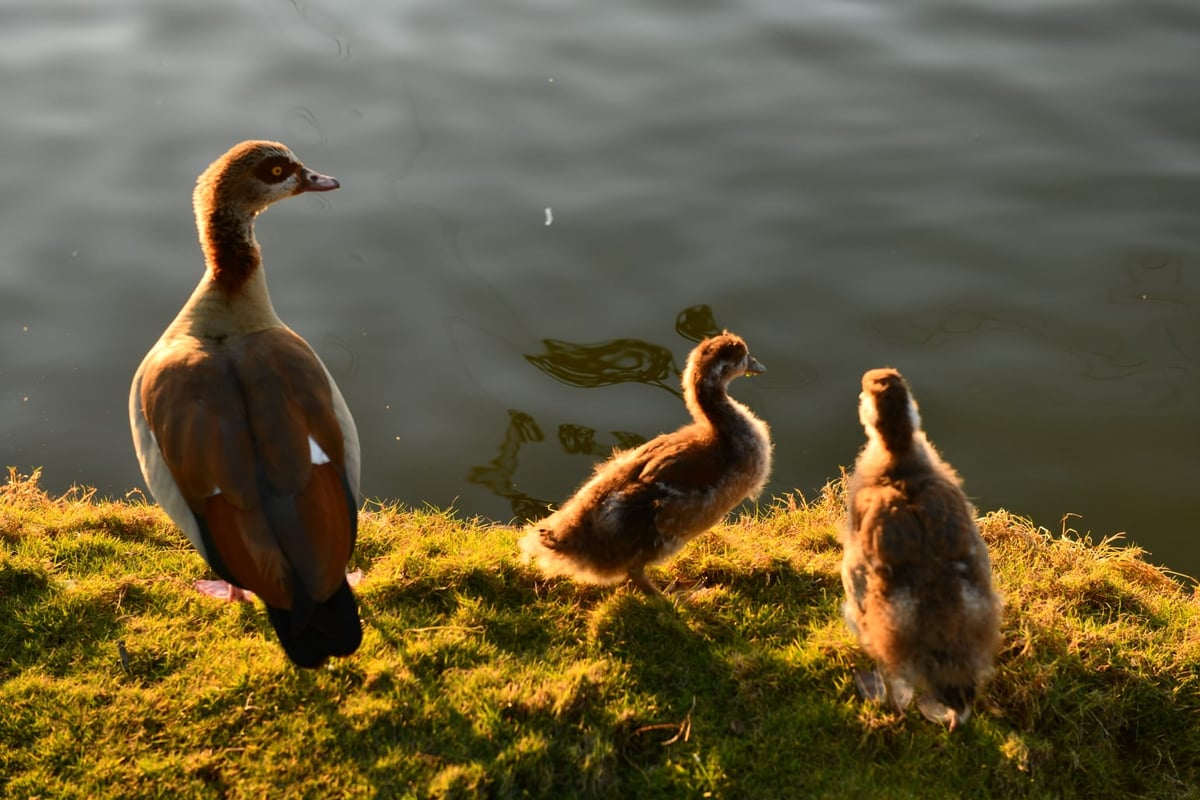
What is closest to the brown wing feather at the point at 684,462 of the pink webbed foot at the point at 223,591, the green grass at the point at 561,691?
the green grass at the point at 561,691

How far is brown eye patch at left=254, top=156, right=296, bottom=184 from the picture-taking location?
634 cm

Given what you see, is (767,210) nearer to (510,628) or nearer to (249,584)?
(510,628)

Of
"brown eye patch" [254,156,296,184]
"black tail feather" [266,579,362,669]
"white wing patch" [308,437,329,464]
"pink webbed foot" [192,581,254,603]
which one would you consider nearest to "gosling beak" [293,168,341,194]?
"brown eye patch" [254,156,296,184]

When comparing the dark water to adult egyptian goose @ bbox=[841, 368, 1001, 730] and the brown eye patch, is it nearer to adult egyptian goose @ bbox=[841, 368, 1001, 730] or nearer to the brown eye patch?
the brown eye patch

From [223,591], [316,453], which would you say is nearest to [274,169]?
[316,453]

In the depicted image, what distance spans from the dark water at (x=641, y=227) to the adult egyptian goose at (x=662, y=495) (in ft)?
6.45

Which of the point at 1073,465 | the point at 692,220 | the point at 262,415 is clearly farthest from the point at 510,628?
the point at 692,220

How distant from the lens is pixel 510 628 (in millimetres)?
5543

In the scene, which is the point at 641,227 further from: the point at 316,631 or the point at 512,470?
the point at 316,631

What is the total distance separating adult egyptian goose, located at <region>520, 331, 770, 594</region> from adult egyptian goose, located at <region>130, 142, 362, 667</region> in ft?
3.60

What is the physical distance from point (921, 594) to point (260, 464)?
3029 mm

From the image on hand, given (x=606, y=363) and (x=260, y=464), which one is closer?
(x=260, y=464)

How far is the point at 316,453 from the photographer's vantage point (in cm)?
516

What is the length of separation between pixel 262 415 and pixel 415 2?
29.4 feet
